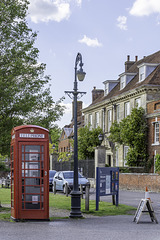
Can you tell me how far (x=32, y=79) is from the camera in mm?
18328

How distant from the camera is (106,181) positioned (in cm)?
1859

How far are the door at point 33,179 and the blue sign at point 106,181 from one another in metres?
4.40

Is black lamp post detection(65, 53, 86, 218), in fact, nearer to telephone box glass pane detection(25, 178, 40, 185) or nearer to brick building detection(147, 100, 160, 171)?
telephone box glass pane detection(25, 178, 40, 185)

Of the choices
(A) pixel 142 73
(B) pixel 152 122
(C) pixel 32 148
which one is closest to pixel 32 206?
(C) pixel 32 148

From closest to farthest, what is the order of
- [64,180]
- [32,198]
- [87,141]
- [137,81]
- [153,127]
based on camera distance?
1. [32,198]
2. [64,180]
3. [153,127]
4. [137,81]
5. [87,141]

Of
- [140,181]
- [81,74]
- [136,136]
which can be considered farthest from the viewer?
[136,136]

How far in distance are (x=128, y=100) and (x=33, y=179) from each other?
113 feet

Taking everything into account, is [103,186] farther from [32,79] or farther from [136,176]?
[136,176]

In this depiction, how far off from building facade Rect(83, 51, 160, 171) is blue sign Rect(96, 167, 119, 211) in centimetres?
2187

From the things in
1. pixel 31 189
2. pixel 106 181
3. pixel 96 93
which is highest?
pixel 96 93

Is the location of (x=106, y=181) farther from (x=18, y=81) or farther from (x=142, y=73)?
(x=142, y=73)

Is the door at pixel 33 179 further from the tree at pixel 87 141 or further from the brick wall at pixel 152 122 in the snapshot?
the tree at pixel 87 141

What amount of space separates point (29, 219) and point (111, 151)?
3637 cm

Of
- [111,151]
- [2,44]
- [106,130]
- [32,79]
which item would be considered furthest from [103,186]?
[106,130]
